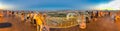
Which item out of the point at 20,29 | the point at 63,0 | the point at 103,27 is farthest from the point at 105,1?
the point at 20,29

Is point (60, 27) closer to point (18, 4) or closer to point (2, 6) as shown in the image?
point (18, 4)

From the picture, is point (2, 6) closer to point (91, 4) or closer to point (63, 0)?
point (63, 0)

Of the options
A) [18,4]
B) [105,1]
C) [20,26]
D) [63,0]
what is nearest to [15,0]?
[18,4]

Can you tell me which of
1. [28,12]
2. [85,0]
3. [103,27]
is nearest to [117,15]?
[103,27]

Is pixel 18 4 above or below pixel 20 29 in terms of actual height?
above

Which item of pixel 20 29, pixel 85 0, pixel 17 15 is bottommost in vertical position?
pixel 20 29

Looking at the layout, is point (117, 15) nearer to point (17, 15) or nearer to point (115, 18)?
point (115, 18)

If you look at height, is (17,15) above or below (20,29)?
above
